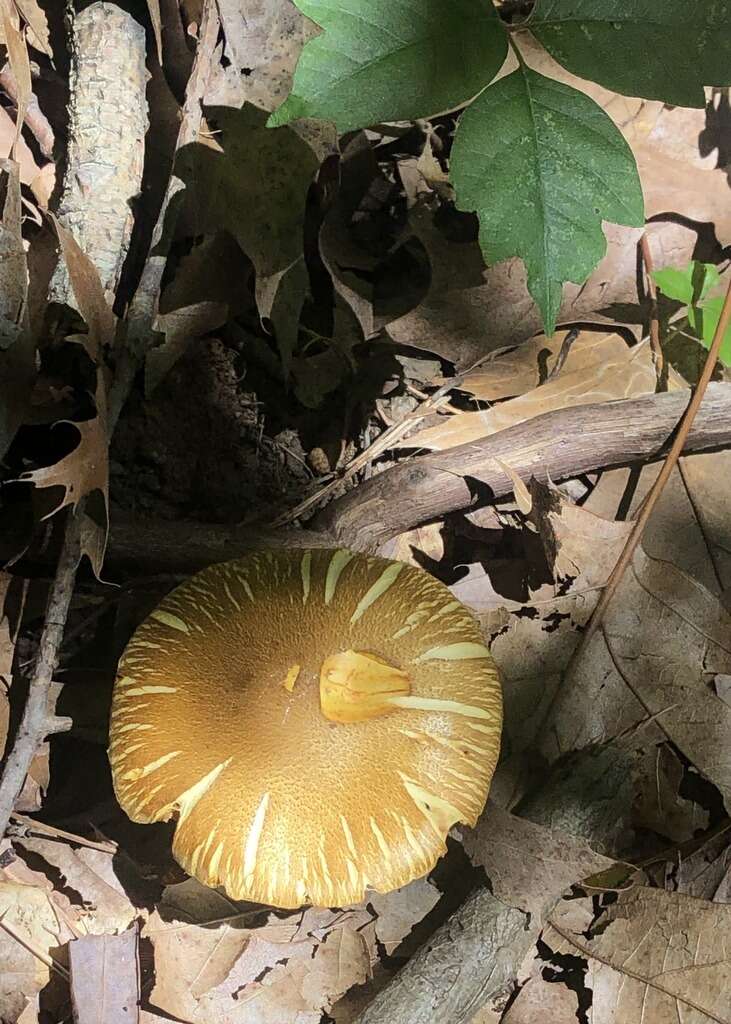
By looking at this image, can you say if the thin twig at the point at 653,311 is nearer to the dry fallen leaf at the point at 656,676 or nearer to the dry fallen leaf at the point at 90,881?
the dry fallen leaf at the point at 656,676

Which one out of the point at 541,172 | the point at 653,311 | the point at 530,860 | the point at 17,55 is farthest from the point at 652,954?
the point at 17,55

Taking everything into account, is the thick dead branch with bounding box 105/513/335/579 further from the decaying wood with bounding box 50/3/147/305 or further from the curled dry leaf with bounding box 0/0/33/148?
the curled dry leaf with bounding box 0/0/33/148

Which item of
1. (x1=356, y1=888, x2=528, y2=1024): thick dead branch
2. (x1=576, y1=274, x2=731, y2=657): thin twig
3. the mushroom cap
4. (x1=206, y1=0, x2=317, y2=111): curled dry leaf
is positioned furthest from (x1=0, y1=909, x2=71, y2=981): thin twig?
(x1=206, y1=0, x2=317, y2=111): curled dry leaf

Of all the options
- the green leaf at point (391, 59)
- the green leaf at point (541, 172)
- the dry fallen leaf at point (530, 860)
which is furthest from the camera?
the dry fallen leaf at point (530, 860)

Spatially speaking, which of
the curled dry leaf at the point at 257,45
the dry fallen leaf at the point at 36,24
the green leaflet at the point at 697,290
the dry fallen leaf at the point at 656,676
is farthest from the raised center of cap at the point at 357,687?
the dry fallen leaf at the point at 36,24

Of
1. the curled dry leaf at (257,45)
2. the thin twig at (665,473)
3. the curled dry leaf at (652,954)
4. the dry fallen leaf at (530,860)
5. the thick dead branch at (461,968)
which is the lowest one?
the curled dry leaf at (652,954)

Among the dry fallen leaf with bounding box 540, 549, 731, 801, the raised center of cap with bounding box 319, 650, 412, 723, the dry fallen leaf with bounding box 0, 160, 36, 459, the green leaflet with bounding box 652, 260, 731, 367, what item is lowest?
the dry fallen leaf with bounding box 540, 549, 731, 801

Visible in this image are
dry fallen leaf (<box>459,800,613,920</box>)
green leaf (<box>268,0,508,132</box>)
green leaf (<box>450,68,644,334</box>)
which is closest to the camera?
green leaf (<box>268,0,508,132</box>)
